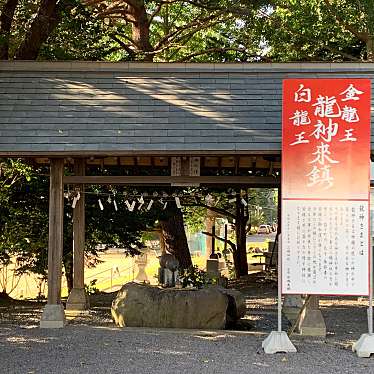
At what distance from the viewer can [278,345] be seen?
7465mm

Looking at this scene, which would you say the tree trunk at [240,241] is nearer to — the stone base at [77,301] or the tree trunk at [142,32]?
→ the tree trunk at [142,32]

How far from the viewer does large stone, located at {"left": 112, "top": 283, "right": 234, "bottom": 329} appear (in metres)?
9.19

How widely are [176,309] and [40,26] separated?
6.65 metres

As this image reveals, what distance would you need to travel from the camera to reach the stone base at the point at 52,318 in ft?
29.7

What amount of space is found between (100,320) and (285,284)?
3880mm

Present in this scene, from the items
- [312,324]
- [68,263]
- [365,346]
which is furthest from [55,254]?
[68,263]

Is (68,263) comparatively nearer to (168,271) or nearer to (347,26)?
(168,271)

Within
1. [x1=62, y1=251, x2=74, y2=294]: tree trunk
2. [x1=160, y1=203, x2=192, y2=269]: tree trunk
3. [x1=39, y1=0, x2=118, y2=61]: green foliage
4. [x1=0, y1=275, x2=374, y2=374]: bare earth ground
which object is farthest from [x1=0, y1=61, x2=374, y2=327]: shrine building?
[x1=160, y1=203, x2=192, y2=269]: tree trunk

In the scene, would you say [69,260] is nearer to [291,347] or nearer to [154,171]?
[154,171]

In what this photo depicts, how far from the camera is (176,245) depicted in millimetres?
16656

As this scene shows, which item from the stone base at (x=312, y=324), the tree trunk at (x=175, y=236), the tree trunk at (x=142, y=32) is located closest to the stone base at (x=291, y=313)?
the stone base at (x=312, y=324)

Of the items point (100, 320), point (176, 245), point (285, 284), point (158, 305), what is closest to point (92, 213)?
point (176, 245)

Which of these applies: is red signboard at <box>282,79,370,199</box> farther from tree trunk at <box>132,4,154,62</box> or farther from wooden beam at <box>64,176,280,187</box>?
tree trunk at <box>132,4,154,62</box>

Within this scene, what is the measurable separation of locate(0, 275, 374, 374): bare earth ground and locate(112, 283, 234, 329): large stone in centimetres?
30
